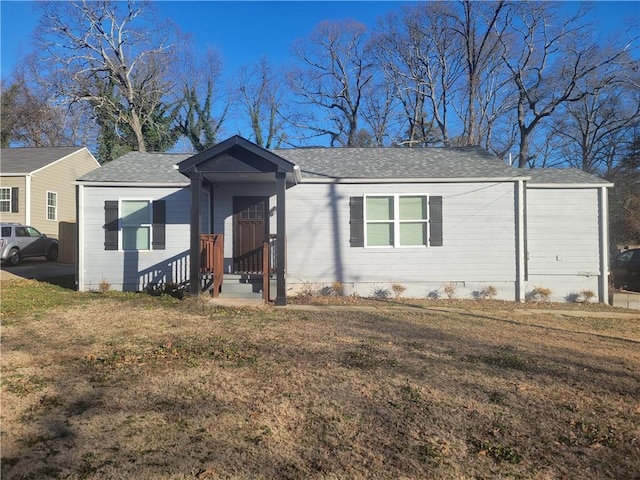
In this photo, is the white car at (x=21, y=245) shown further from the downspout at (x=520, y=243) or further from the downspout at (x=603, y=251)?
the downspout at (x=603, y=251)

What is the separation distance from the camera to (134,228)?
10.6m

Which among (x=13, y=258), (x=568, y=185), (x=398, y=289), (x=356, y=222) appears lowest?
(x=398, y=289)

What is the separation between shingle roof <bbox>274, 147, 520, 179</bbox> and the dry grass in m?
4.78

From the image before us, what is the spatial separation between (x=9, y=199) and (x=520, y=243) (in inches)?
777

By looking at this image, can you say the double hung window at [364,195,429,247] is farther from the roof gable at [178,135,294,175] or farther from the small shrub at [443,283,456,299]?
the roof gable at [178,135,294,175]

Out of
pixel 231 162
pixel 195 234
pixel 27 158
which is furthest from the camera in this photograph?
pixel 27 158

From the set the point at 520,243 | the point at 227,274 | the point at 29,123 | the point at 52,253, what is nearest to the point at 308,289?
the point at 227,274

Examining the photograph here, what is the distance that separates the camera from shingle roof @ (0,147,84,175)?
19141 millimetres

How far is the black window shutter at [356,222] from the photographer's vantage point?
10469 millimetres

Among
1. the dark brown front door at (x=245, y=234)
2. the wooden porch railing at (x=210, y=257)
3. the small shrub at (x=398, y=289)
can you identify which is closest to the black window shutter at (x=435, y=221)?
the small shrub at (x=398, y=289)

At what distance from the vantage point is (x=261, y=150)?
8562mm

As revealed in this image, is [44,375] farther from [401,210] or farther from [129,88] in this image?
[129,88]

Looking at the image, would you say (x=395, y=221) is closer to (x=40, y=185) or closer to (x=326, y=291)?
(x=326, y=291)

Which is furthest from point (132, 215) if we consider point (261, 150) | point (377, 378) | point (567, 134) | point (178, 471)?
point (567, 134)
